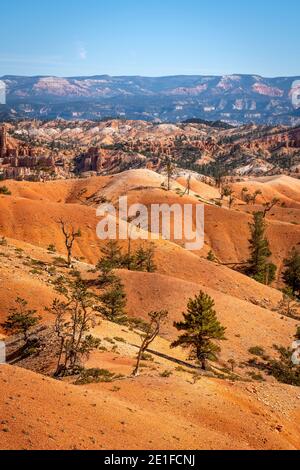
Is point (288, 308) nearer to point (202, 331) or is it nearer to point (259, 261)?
point (259, 261)

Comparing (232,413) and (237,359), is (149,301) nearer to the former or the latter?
(237,359)

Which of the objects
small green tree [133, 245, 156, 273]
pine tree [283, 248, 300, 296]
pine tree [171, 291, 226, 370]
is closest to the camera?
pine tree [171, 291, 226, 370]

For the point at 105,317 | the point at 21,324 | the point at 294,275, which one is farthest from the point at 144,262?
the point at 21,324

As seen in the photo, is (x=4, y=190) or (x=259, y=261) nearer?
(x=259, y=261)

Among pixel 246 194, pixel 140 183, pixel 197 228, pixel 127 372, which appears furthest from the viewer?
pixel 246 194

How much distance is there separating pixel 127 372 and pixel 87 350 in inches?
130

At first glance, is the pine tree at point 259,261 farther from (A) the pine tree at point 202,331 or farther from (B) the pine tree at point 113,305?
(A) the pine tree at point 202,331

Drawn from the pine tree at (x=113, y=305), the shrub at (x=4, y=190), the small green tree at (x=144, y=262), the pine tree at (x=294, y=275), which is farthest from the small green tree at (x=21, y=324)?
the shrub at (x=4, y=190)

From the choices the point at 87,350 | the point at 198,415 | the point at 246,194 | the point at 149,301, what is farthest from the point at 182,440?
the point at 246,194

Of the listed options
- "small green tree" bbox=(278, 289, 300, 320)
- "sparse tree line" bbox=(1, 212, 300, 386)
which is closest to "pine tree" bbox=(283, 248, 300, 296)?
"sparse tree line" bbox=(1, 212, 300, 386)

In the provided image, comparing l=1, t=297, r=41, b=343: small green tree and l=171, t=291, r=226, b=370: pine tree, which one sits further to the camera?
l=171, t=291, r=226, b=370: pine tree

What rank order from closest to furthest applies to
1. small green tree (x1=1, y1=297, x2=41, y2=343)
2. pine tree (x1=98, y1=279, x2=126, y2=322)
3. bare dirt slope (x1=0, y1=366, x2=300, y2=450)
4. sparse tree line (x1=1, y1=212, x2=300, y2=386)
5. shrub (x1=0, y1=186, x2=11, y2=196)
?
bare dirt slope (x1=0, y1=366, x2=300, y2=450)
sparse tree line (x1=1, y1=212, x2=300, y2=386)
small green tree (x1=1, y1=297, x2=41, y2=343)
pine tree (x1=98, y1=279, x2=126, y2=322)
shrub (x1=0, y1=186, x2=11, y2=196)

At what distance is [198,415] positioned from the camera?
21984 millimetres

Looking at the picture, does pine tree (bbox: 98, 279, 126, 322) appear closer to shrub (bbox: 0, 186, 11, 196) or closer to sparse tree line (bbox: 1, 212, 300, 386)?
sparse tree line (bbox: 1, 212, 300, 386)
